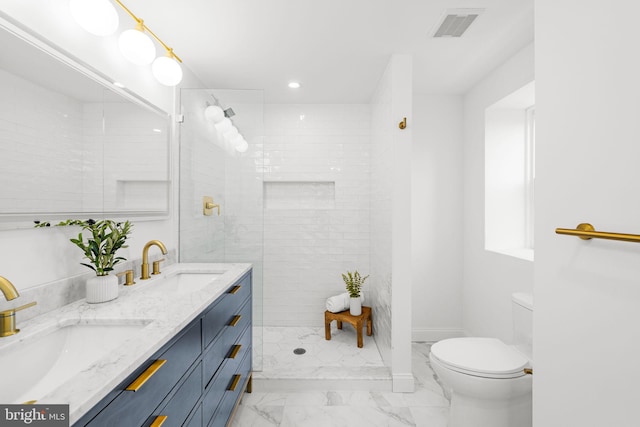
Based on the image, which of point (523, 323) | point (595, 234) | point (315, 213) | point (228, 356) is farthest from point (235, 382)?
point (315, 213)

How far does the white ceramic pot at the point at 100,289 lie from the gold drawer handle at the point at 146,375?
54cm

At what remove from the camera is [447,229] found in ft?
10.0

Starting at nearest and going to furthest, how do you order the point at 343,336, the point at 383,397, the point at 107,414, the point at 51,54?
the point at 107,414
the point at 51,54
the point at 383,397
the point at 343,336

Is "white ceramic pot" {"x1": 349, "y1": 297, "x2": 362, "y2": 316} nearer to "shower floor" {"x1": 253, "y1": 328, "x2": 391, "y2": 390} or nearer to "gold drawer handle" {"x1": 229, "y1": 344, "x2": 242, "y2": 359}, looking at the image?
"shower floor" {"x1": 253, "y1": 328, "x2": 391, "y2": 390}

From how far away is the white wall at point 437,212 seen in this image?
3033mm

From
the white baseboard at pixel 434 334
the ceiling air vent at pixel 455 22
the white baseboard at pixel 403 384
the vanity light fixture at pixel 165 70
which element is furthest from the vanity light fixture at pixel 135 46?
the white baseboard at pixel 434 334

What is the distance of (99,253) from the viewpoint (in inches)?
52.7

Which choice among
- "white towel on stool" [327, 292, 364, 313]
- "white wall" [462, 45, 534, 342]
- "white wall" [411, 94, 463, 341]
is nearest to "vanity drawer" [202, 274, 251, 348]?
"white towel on stool" [327, 292, 364, 313]

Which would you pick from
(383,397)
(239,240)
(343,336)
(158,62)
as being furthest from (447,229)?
(158,62)

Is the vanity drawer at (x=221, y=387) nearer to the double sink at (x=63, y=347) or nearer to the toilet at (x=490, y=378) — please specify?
the double sink at (x=63, y=347)

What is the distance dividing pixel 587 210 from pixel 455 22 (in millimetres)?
1493

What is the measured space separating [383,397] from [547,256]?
5.34 feet

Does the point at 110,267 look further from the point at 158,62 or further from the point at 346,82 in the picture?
the point at 346,82

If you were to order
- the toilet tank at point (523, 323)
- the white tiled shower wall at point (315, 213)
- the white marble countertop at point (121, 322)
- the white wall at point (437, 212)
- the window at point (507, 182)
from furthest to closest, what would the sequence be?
the white tiled shower wall at point (315, 213) → the white wall at point (437, 212) → the window at point (507, 182) → the toilet tank at point (523, 323) → the white marble countertop at point (121, 322)
